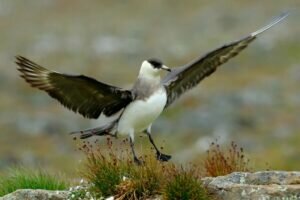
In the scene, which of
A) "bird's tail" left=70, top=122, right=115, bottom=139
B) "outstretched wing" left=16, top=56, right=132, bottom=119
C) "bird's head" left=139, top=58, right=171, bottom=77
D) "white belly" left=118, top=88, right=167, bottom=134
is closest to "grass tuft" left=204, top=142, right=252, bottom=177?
"white belly" left=118, top=88, right=167, bottom=134

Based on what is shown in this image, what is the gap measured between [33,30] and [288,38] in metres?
22.0

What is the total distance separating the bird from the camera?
52.8 feet

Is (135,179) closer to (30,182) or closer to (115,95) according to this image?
(30,182)

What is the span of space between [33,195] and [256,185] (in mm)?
3001

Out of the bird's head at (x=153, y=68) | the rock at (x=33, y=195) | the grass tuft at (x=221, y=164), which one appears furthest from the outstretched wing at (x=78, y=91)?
the rock at (x=33, y=195)

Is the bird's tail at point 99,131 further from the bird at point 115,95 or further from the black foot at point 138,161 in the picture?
the black foot at point 138,161

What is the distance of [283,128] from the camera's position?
5366cm

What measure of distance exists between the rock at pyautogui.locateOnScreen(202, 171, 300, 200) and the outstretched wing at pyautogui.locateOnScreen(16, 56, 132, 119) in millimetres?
2886

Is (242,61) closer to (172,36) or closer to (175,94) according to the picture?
(172,36)

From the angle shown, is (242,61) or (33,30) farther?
(33,30)

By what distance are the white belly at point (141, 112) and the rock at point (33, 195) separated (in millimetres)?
2404

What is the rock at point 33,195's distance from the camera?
47.3ft

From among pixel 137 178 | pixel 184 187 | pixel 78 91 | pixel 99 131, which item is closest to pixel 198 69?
pixel 99 131

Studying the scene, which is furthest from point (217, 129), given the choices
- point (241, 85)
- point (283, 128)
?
point (241, 85)
